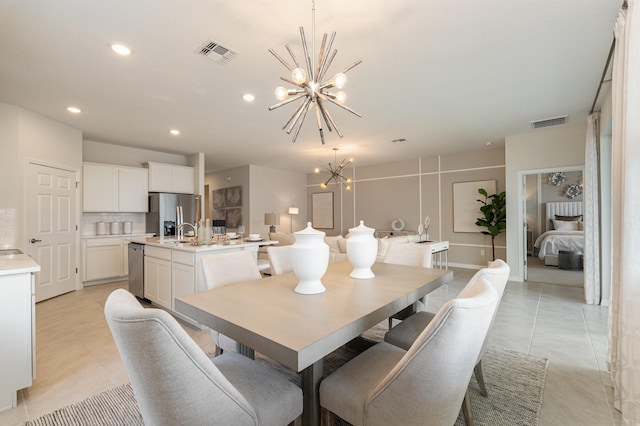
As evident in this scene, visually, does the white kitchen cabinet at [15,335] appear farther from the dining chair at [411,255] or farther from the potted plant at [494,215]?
the potted plant at [494,215]

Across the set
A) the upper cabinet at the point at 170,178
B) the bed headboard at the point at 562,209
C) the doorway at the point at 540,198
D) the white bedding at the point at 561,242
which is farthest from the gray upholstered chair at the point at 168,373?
the bed headboard at the point at 562,209

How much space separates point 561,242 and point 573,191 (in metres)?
2.09

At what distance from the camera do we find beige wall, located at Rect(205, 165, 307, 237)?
25.6 feet

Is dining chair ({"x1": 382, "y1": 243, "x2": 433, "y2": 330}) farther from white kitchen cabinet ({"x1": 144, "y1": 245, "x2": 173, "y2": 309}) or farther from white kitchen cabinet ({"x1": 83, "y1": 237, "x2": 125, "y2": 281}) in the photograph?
white kitchen cabinet ({"x1": 83, "y1": 237, "x2": 125, "y2": 281})

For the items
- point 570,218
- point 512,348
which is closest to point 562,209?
point 570,218

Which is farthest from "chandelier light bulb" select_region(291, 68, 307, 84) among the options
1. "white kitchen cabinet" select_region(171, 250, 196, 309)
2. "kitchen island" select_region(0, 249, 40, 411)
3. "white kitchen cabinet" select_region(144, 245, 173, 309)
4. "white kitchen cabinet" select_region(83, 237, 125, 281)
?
"white kitchen cabinet" select_region(83, 237, 125, 281)

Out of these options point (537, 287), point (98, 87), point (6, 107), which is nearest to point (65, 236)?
point (6, 107)

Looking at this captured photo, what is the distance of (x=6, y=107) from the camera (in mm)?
3660

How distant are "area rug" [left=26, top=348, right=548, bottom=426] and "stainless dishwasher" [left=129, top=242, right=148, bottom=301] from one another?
2224 millimetres

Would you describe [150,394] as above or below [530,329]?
above

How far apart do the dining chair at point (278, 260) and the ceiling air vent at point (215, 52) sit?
5.66ft

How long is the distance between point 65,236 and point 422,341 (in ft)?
18.3

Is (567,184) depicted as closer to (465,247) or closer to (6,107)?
(465,247)

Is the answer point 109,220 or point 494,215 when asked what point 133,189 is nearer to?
point 109,220
